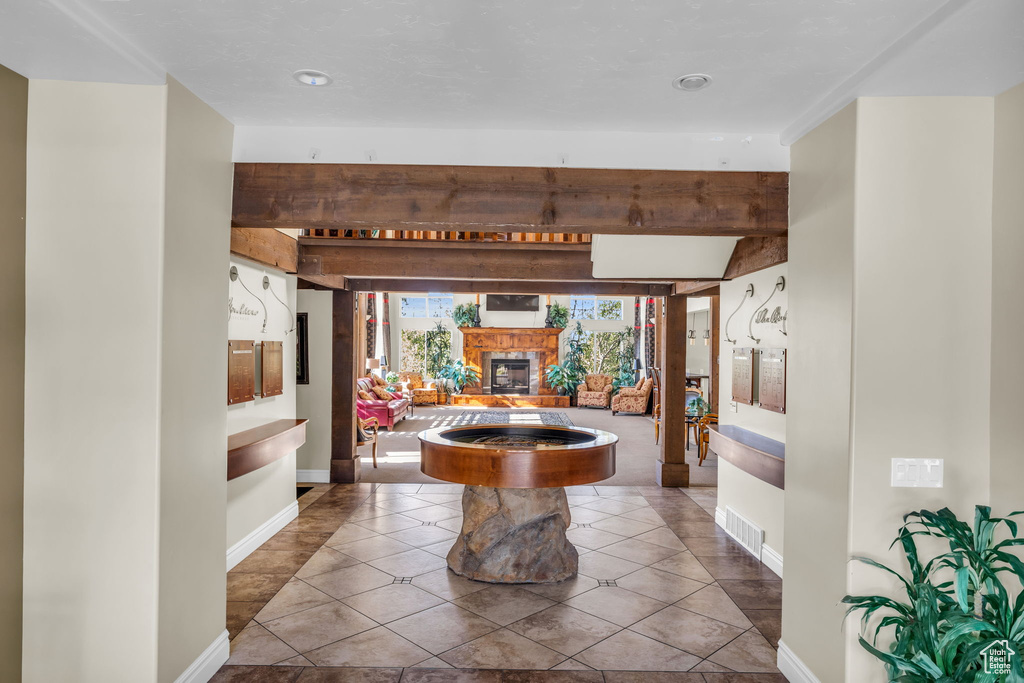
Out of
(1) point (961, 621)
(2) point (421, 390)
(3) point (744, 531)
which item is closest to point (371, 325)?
(2) point (421, 390)

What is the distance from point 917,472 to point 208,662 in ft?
10.4

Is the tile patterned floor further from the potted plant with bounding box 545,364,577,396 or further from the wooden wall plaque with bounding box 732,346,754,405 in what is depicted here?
the potted plant with bounding box 545,364,577,396

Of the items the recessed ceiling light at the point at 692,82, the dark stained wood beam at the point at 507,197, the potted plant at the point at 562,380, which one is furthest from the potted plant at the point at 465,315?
the recessed ceiling light at the point at 692,82

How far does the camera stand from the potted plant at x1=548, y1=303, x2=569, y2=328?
1503 cm

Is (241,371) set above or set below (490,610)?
above

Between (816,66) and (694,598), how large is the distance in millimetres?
3057

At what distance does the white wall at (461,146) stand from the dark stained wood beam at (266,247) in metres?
0.99

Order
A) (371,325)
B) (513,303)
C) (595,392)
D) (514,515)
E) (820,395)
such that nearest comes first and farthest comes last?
(820,395)
(514,515)
(371,325)
(595,392)
(513,303)

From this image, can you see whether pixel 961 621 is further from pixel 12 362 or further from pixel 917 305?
pixel 12 362

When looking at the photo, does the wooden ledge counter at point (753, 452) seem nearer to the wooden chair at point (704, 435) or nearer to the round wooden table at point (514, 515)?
the round wooden table at point (514, 515)

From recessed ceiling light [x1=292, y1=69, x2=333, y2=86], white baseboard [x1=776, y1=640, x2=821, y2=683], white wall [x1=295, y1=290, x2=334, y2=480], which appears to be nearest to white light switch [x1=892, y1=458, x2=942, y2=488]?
white baseboard [x1=776, y1=640, x2=821, y2=683]

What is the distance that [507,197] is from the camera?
2938 millimetres

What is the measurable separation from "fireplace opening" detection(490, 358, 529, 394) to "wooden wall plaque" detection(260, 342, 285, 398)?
10.1 metres

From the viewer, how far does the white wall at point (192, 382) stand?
95.3 inches
